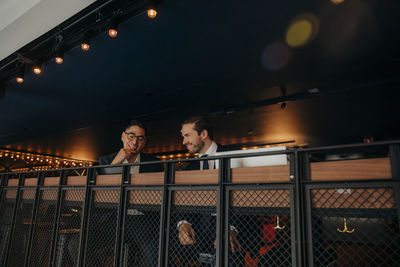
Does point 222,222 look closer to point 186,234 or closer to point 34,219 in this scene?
point 186,234

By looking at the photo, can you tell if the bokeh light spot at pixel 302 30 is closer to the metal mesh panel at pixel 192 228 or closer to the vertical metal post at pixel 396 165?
the vertical metal post at pixel 396 165

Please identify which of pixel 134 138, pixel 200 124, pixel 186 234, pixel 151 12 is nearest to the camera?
pixel 186 234

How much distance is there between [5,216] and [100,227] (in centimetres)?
154

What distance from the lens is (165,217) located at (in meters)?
1.62

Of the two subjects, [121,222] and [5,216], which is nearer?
[121,222]

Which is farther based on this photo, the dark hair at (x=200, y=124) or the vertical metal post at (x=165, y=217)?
the dark hair at (x=200, y=124)

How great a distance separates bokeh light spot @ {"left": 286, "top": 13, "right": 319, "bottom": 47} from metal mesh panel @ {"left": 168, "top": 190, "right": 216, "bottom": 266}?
2.13m

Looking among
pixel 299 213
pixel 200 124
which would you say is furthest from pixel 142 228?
pixel 200 124

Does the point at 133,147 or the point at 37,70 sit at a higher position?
the point at 37,70

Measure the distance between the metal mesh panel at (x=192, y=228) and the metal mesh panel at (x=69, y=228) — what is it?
0.81 meters

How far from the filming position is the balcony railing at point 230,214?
116 cm

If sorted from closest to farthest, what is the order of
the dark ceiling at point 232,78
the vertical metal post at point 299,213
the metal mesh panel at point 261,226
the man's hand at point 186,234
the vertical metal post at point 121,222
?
the vertical metal post at point 299,213 < the metal mesh panel at point 261,226 < the man's hand at point 186,234 < the vertical metal post at point 121,222 < the dark ceiling at point 232,78

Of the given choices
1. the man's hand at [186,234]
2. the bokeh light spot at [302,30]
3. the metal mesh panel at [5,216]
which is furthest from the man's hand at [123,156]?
the bokeh light spot at [302,30]

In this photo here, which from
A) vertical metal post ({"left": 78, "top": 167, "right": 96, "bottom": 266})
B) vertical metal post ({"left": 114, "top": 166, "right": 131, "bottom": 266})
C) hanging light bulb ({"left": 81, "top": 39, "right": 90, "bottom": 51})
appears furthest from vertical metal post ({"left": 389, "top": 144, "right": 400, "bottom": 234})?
hanging light bulb ({"left": 81, "top": 39, "right": 90, "bottom": 51})
